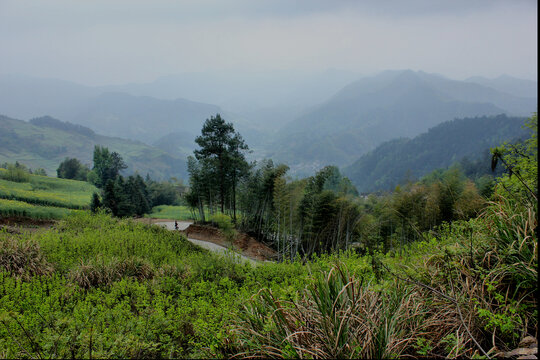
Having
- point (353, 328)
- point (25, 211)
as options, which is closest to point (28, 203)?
point (25, 211)

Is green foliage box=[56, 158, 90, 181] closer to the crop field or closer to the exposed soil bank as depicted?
the crop field

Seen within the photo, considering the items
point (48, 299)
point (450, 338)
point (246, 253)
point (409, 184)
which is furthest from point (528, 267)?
point (246, 253)

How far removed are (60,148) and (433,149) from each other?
616 feet

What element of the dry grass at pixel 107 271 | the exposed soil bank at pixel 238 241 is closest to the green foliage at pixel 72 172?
the exposed soil bank at pixel 238 241

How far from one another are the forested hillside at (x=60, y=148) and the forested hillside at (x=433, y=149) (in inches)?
3979

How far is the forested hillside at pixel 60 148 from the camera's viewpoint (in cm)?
14180

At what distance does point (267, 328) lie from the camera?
7.29 ft

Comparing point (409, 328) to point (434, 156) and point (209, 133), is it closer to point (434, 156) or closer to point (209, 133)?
point (209, 133)

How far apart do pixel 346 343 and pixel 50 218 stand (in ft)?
66.1

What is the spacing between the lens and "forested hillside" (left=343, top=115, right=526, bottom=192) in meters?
128

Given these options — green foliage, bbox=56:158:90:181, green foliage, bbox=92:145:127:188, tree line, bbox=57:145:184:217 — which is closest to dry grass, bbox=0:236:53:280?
tree line, bbox=57:145:184:217

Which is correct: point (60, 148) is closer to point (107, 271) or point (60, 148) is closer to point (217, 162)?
point (217, 162)

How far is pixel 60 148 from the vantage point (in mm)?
154125

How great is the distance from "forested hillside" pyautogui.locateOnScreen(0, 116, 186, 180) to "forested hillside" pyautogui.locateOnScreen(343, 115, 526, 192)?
101 meters
